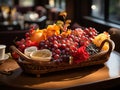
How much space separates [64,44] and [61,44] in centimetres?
2

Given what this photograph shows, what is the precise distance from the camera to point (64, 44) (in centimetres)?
162

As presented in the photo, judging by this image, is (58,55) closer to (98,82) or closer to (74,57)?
(74,57)

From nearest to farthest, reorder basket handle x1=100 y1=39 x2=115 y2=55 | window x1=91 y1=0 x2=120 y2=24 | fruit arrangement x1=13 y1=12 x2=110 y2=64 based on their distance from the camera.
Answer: fruit arrangement x1=13 y1=12 x2=110 y2=64 → basket handle x1=100 y1=39 x2=115 y2=55 → window x1=91 y1=0 x2=120 y2=24

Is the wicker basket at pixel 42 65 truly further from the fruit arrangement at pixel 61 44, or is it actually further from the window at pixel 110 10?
the window at pixel 110 10

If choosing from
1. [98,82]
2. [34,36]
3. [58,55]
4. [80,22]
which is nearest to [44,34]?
[34,36]

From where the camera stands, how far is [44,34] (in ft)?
5.91

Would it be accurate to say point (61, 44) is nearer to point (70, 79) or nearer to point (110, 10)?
point (70, 79)

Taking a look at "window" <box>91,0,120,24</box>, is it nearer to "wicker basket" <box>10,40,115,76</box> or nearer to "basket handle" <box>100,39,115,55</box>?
"basket handle" <box>100,39,115,55</box>

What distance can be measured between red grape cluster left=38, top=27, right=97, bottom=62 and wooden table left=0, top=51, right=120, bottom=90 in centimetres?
12

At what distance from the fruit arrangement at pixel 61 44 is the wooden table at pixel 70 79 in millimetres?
103

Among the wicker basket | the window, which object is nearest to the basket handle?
the wicker basket

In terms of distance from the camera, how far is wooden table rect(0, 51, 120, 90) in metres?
1.45

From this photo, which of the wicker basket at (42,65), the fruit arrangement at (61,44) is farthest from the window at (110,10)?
the wicker basket at (42,65)

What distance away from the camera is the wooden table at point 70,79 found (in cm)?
145
